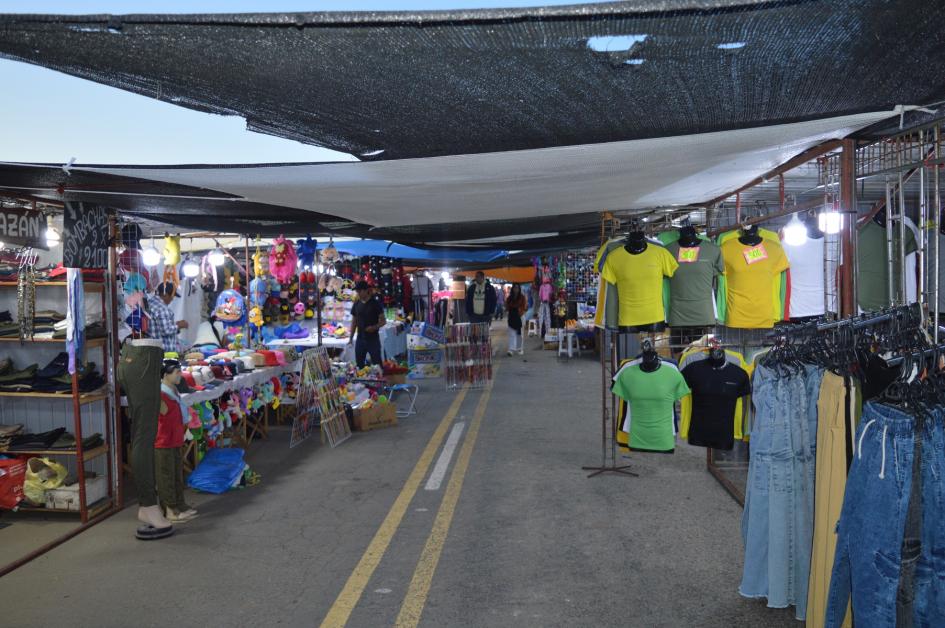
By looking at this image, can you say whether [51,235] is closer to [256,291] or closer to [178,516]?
[178,516]

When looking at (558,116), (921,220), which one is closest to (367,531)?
(558,116)

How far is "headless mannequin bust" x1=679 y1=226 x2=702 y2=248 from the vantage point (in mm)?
5231

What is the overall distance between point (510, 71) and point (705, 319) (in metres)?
3.38

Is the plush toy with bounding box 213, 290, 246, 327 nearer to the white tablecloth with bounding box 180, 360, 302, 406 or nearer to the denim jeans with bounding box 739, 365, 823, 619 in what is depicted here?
the white tablecloth with bounding box 180, 360, 302, 406

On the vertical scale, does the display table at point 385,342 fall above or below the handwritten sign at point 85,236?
below

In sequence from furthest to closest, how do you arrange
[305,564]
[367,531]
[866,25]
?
[367,531]
[305,564]
[866,25]

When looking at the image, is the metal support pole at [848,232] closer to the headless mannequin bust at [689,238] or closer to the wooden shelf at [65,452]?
the headless mannequin bust at [689,238]

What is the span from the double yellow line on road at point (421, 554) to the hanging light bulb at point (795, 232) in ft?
13.1

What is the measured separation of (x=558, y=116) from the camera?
123 inches

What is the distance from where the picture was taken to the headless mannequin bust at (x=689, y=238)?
523 centimetres

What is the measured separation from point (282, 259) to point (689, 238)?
22.9ft

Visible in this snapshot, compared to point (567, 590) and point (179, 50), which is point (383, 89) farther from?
point (567, 590)

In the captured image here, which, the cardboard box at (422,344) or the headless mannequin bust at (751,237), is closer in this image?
the headless mannequin bust at (751,237)

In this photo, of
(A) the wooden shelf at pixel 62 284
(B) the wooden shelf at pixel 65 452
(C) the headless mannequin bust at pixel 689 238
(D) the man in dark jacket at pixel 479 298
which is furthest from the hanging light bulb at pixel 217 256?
(C) the headless mannequin bust at pixel 689 238
